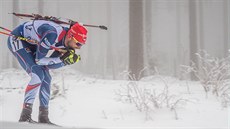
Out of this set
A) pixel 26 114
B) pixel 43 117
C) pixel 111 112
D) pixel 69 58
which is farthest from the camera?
pixel 111 112

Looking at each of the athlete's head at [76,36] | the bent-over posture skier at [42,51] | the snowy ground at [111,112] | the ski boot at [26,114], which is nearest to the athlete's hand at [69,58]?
the bent-over posture skier at [42,51]

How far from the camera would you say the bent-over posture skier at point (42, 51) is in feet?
13.7

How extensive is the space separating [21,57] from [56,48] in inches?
24.1

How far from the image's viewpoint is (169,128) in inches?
174

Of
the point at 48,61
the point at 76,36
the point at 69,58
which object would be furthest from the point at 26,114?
the point at 76,36

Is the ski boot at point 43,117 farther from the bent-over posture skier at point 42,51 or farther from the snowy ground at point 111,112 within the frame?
the snowy ground at point 111,112

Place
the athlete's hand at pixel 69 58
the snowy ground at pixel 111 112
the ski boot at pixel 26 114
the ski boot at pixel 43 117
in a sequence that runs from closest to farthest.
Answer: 1. the athlete's hand at pixel 69 58
2. the ski boot at pixel 26 114
3. the ski boot at pixel 43 117
4. the snowy ground at pixel 111 112

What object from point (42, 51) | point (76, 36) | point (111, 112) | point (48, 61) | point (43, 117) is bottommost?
point (111, 112)

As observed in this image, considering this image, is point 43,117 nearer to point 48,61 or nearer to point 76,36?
point 48,61

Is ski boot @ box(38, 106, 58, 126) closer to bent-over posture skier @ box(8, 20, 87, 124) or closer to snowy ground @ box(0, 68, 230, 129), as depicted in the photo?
bent-over posture skier @ box(8, 20, 87, 124)

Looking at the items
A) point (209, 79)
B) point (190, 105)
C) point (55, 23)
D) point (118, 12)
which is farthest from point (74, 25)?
point (118, 12)

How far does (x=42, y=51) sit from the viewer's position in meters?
4.17

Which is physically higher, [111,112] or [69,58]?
[69,58]

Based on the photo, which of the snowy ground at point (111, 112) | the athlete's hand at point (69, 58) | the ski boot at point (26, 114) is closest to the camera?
the athlete's hand at point (69, 58)
